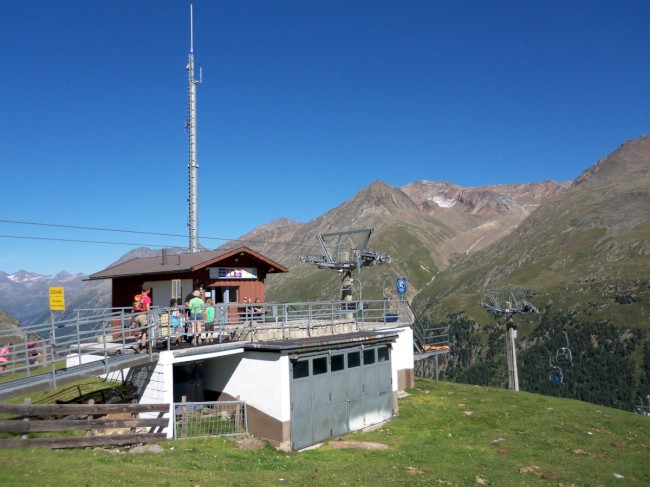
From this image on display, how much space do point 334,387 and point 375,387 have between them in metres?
2.64

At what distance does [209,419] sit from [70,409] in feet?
19.0

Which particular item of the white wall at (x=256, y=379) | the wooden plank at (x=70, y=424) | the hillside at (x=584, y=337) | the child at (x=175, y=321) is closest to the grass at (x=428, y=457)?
the wooden plank at (x=70, y=424)

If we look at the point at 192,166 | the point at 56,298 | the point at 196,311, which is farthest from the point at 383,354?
the point at 192,166

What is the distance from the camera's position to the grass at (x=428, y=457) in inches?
476

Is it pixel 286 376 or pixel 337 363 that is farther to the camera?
pixel 337 363

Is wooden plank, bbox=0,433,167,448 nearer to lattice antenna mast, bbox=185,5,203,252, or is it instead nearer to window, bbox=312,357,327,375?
window, bbox=312,357,327,375

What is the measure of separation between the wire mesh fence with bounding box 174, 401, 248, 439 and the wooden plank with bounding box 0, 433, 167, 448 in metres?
1.07

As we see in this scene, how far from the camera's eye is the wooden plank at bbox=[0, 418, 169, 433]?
42.2ft

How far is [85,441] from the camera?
47.3ft

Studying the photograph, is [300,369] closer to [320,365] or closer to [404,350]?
[320,365]

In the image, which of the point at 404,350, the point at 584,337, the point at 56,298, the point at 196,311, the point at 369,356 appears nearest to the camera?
the point at 56,298

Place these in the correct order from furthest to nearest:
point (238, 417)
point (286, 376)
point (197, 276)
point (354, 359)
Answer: point (197, 276) → point (354, 359) → point (238, 417) → point (286, 376)

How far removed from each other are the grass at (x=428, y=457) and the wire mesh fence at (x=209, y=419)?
801 mm

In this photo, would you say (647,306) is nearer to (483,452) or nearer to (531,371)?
(531,371)
